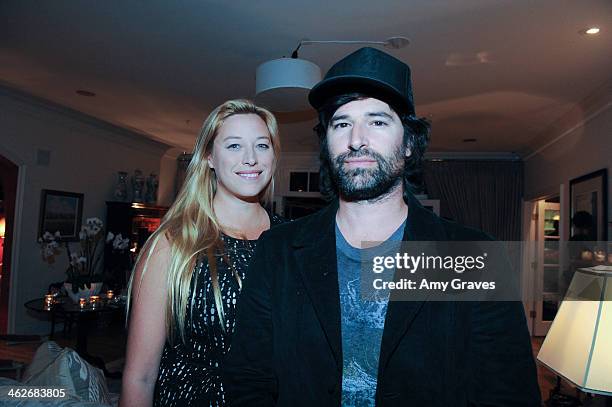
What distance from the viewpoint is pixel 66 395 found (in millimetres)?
1376

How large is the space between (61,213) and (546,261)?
24.2 feet

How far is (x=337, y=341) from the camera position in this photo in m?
1.04

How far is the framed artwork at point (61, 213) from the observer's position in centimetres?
570

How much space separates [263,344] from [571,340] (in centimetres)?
102

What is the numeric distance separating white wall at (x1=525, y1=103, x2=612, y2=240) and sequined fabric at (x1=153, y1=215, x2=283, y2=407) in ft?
13.3

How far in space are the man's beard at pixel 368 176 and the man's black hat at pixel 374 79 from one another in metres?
0.13

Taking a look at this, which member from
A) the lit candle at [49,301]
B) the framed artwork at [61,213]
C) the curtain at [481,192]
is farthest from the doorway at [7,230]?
the curtain at [481,192]

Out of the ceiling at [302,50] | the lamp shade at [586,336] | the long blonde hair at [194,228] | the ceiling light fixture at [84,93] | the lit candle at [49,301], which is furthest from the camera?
the ceiling light fixture at [84,93]

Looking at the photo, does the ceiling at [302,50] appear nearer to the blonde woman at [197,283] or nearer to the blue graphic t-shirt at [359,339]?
the blonde woman at [197,283]

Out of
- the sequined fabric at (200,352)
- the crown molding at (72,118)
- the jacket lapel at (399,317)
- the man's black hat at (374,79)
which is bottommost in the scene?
→ the sequined fabric at (200,352)

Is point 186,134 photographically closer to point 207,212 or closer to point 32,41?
point 32,41

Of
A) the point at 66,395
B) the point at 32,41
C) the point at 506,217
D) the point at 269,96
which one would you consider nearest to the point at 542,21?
the point at 269,96

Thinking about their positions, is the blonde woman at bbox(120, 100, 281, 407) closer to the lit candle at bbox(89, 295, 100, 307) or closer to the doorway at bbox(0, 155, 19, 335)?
the lit candle at bbox(89, 295, 100, 307)

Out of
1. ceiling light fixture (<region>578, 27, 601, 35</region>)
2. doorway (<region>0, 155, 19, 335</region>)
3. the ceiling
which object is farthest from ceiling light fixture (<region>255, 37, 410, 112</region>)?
doorway (<region>0, 155, 19, 335</region>)
